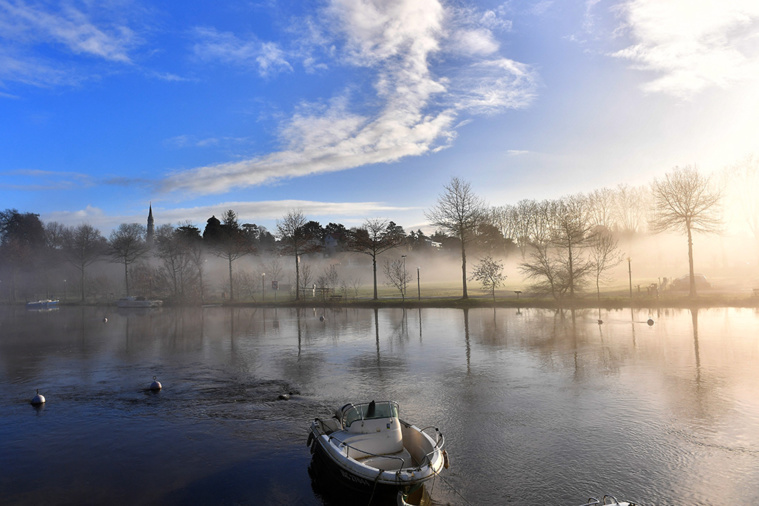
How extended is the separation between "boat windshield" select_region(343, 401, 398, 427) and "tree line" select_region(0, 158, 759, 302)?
4038 centimetres

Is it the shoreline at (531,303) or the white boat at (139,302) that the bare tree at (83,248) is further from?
the shoreline at (531,303)

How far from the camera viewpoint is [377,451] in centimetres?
1072

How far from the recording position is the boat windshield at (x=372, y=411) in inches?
436

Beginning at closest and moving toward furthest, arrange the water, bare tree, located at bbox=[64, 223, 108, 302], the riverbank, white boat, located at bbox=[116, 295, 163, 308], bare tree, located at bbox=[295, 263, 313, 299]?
the water < the riverbank < bare tree, located at bbox=[295, 263, 313, 299] < white boat, located at bbox=[116, 295, 163, 308] < bare tree, located at bbox=[64, 223, 108, 302]

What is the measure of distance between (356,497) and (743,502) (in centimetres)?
A: 785

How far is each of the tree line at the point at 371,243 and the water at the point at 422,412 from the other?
18538mm

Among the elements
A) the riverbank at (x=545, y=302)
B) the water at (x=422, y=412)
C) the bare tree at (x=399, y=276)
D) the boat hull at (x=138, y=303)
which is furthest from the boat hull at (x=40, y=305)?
the bare tree at (x=399, y=276)

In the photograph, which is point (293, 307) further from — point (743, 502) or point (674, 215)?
point (743, 502)

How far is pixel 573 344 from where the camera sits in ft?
86.5

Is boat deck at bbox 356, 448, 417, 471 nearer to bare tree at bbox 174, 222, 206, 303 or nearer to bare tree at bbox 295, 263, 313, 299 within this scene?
bare tree at bbox 295, 263, 313, 299

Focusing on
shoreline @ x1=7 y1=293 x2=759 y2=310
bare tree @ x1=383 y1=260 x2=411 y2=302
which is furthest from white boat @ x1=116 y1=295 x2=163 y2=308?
bare tree @ x1=383 y1=260 x2=411 y2=302

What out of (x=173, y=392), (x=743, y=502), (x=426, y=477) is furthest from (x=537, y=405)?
(x=173, y=392)

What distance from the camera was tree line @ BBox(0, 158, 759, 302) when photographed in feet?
160

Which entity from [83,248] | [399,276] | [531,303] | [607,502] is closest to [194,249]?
[83,248]
